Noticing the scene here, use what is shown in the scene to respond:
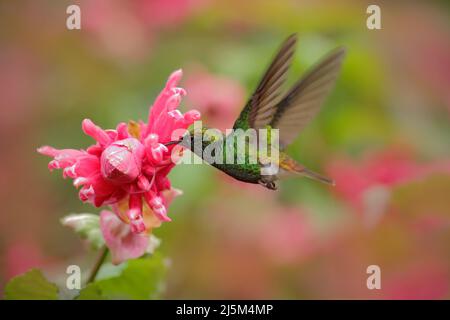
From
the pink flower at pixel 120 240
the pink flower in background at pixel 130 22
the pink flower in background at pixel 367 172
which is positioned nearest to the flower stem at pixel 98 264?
the pink flower at pixel 120 240

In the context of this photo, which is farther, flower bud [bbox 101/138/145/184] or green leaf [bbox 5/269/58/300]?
green leaf [bbox 5/269/58/300]

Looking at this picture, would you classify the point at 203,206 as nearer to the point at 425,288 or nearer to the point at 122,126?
the point at 425,288

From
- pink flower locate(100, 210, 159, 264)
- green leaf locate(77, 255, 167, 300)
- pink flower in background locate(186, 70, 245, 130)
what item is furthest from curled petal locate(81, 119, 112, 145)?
pink flower in background locate(186, 70, 245, 130)

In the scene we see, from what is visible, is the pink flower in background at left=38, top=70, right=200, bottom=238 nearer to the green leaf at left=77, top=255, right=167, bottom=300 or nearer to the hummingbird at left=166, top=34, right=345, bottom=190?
the hummingbird at left=166, top=34, right=345, bottom=190

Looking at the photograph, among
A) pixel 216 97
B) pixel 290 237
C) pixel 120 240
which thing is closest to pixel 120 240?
pixel 120 240

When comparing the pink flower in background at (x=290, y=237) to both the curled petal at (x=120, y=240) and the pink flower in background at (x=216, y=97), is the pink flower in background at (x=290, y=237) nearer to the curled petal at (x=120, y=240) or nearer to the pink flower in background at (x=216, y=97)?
the pink flower in background at (x=216, y=97)

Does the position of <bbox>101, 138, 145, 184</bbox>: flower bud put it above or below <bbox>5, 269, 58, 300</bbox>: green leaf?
above
